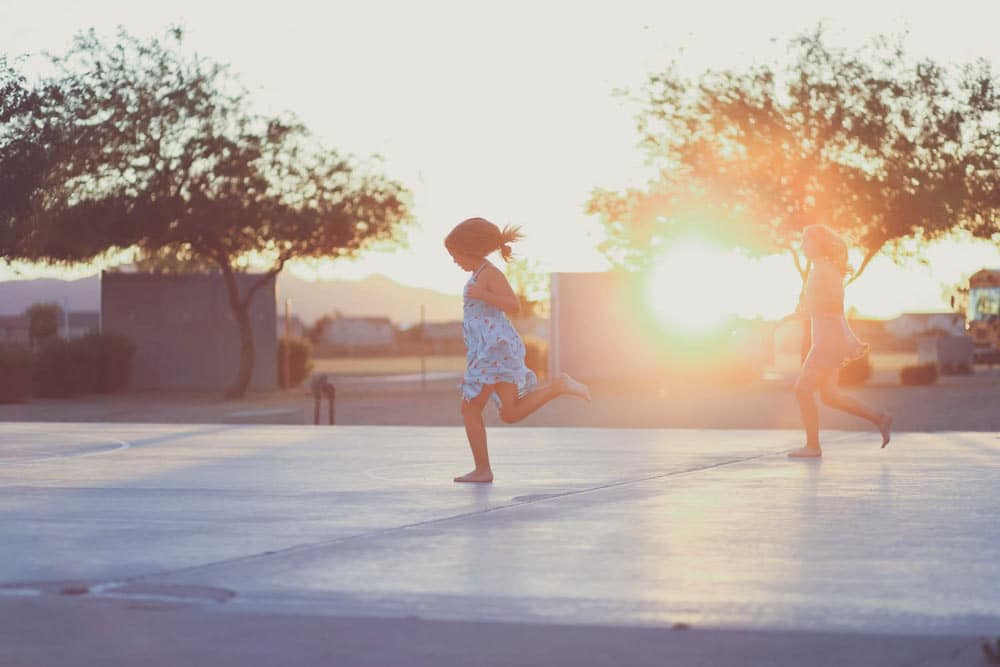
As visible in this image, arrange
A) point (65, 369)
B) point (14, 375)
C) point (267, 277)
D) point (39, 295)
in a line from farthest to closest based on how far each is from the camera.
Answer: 1. point (39, 295)
2. point (267, 277)
3. point (65, 369)
4. point (14, 375)

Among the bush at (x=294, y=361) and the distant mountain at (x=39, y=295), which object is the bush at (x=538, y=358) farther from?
the distant mountain at (x=39, y=295)

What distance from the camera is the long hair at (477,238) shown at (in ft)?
32.2

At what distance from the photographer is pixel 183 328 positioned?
39188mm

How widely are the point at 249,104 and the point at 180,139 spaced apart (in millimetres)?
1620

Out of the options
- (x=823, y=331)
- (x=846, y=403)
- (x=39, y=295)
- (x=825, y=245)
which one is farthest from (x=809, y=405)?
(x=39, y=295)

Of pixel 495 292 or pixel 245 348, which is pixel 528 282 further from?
pixel 495 292

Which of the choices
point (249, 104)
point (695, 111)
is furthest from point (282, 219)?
point (695, 111)

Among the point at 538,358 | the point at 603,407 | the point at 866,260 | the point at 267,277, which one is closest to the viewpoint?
the point at 603,407

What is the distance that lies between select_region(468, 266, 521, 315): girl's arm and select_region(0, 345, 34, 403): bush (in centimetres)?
2530

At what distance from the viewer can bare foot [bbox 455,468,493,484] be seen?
9.94 m

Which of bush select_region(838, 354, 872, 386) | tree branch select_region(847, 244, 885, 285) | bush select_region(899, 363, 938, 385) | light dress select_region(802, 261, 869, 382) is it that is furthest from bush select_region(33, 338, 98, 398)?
light dress select_region(802, 261, 869, 382)

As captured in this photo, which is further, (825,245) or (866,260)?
(866,260)

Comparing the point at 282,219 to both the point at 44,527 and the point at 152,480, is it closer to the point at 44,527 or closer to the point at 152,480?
the point at 152,480

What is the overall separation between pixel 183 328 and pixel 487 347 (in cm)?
3024
